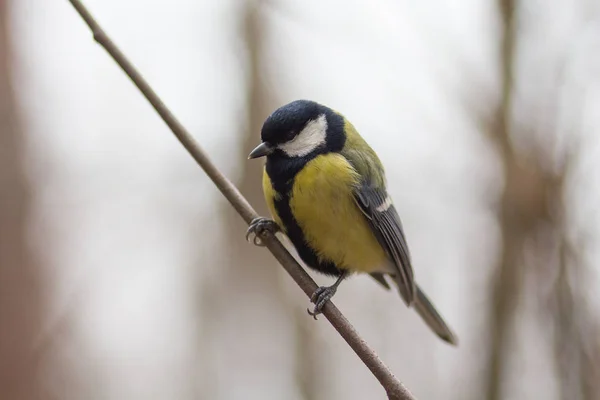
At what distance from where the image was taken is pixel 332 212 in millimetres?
1683

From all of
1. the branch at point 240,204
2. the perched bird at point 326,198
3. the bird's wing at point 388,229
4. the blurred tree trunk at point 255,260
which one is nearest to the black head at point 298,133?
the perched bird at point 326,198

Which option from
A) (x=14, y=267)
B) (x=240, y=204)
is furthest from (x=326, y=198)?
(x=14, y=267)

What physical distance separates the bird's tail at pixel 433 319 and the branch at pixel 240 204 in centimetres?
69

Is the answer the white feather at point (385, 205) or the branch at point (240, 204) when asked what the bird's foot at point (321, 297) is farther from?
the white feather at point (385, 205)

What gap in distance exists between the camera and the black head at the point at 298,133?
1.69 meters

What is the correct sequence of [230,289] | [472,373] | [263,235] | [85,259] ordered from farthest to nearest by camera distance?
[230,289]
[85,259]
[472,373]
[263,235]

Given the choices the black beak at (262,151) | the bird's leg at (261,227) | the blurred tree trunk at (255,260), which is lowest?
the blurred tree trunk at (255,260)

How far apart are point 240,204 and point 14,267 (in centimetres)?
287

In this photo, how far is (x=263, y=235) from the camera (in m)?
1.54

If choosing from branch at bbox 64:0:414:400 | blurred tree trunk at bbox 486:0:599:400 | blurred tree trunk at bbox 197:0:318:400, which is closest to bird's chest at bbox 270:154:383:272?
branch at bbox 64:0:414:400

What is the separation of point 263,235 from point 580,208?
4.12ft

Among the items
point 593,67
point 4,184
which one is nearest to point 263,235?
point 593,67

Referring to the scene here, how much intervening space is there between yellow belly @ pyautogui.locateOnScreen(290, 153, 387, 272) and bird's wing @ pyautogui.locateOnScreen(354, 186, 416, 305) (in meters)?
0.02

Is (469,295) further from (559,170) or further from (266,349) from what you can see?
(266,349)
